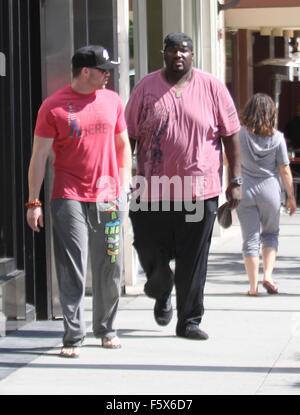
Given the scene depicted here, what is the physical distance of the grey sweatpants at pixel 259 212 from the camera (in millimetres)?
10539

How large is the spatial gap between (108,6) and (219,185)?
259cm

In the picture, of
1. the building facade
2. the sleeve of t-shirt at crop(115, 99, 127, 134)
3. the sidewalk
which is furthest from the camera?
the building facade

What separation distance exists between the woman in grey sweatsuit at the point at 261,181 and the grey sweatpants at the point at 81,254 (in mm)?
A: 2781

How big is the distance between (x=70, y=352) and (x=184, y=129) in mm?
1618

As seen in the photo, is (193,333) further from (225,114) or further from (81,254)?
(225,114)

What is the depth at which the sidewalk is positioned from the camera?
6927 millimetres

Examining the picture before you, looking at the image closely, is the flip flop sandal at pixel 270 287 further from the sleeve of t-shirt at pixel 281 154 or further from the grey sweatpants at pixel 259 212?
the sleeve of t-shirt at pixel 281 154

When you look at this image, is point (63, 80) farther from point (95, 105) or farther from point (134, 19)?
point (134, 19)

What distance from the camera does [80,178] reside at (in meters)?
7.73

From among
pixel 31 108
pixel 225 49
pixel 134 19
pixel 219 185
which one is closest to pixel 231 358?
pixel 219 185

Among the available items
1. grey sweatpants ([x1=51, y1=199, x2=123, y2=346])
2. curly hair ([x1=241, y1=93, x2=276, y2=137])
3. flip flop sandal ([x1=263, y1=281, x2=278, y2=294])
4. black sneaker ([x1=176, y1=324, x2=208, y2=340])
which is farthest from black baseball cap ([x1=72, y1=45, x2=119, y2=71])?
flip flop sandal ([x1=263, y1=281, x2=278, y2=294])

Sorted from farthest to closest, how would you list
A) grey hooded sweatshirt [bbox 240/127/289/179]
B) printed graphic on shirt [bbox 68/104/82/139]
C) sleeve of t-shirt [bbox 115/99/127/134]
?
grey hooded sweatshirt [bbox 240/127/289/179] < sleeve of t-shirt [bbox 115/99/127/134] < printed graphic on shirt [bbox 68/104/82/139]

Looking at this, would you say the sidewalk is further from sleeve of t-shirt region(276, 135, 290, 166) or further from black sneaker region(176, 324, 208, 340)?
sleeve of t-shirt region(276, 135, 290, 166)
